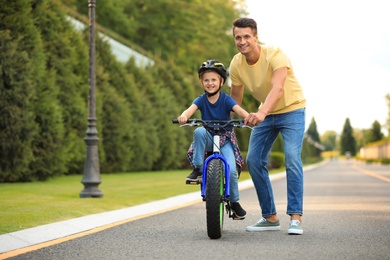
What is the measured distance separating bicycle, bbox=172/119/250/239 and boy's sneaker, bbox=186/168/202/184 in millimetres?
253

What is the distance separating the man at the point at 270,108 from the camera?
7.87 m

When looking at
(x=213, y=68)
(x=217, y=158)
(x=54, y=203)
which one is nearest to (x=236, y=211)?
(x=217, y=158)

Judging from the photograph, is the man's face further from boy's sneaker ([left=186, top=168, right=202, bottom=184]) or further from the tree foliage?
the tree foliage

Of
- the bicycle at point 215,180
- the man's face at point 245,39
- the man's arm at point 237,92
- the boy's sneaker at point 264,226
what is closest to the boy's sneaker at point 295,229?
the boy's sneaker at point 264,226

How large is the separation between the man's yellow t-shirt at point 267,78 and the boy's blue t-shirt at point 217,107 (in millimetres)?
454

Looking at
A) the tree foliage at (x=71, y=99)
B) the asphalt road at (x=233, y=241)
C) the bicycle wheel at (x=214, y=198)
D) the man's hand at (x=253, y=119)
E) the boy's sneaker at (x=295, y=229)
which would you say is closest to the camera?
the asphalt road at (x=233, y=241)

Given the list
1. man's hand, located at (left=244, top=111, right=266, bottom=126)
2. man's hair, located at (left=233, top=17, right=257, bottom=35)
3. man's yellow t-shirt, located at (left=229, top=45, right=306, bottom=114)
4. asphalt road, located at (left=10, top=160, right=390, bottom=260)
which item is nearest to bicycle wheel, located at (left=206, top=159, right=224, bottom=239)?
asphalt road, located at (left=10, top=160, right=390, bottom=260)

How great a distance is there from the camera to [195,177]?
775 centimetres

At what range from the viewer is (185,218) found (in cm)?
1014

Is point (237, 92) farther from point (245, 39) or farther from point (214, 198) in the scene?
point (214, 198)

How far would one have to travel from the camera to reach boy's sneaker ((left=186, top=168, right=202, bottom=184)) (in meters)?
7.72

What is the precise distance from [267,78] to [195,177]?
1388 millimetres

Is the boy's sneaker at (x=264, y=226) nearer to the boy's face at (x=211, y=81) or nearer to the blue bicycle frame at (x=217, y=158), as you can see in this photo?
the blue bicycle frame at (x=217, y=158)

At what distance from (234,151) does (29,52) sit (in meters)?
12.1
